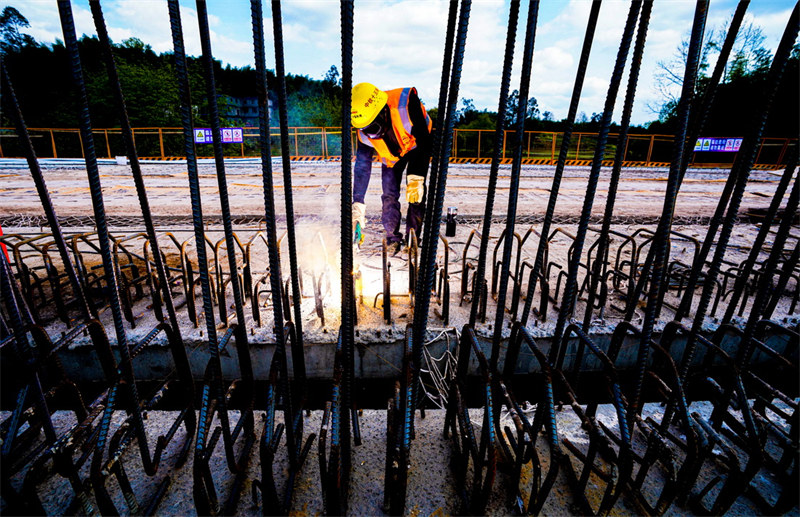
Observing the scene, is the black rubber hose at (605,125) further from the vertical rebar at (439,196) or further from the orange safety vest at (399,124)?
the orange safety vest at (399,124)

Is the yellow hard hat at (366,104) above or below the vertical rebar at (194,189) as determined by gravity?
above

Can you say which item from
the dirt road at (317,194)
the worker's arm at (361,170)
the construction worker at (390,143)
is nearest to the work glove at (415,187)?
the construction worker at (390,143)

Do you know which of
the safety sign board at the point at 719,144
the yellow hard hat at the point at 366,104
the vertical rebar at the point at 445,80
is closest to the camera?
the vertical rebar at the point at 445,80

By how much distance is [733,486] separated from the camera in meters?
1.89

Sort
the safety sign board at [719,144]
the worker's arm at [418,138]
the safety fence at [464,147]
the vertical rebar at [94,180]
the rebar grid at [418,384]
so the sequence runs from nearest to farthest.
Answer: the vertical rebar at [94,180] < the rebar grid at [418,384] < the worker's arm at [418,138] < the safety fence at [464,147] < the safety sign board at [719,144]

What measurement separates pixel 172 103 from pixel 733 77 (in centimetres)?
4446

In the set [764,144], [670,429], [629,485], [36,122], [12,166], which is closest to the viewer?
[629,485]

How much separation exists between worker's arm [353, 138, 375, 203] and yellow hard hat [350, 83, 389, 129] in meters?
0.52

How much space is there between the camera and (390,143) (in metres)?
5.87

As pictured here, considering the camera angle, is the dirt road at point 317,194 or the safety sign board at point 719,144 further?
the safety sign board at point 719,144

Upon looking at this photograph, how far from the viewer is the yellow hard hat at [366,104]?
17.2 ft

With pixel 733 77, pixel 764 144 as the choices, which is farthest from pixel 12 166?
pixel 733 77

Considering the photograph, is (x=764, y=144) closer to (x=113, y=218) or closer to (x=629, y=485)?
(x=629, y=485)

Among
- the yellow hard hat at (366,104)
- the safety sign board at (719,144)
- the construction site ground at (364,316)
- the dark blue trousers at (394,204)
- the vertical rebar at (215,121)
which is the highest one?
the safety sign board at (719,144)
